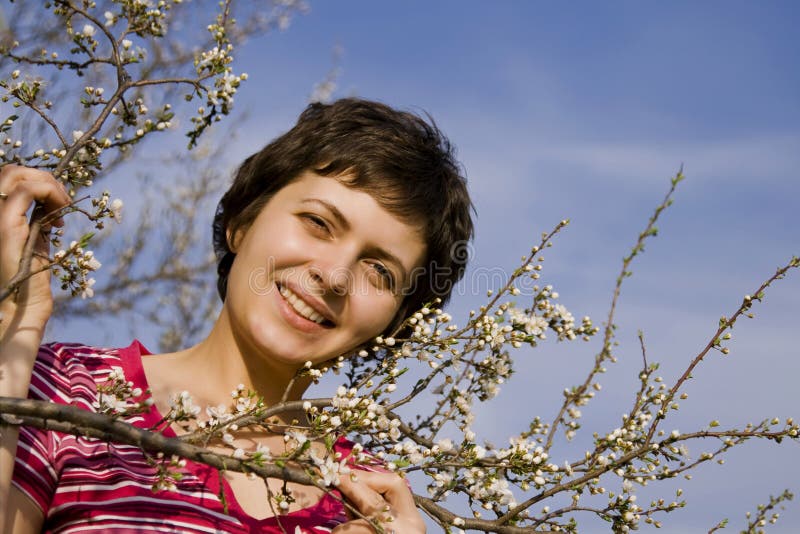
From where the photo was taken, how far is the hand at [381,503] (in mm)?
2441

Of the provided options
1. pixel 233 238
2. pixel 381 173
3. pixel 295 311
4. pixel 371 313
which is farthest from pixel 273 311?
pixel 381 173

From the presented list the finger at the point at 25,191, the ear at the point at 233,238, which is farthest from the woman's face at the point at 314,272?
the finger at the point at 25,191

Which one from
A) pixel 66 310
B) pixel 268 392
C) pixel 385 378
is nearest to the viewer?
pixel 385 378

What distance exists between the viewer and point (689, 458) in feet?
10.5

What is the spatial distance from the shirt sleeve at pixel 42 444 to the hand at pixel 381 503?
3.05 ft

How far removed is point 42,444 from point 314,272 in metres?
1.14

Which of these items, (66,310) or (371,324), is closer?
(371,324)

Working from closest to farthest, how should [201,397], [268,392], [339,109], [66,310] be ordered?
1. [201,397]
2. [268,392]
3. [339,109]
4. [66,310]

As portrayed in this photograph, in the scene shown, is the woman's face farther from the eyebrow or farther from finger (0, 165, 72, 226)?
finger (0, 165, 72, 226)

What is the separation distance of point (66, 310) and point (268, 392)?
5.43 m

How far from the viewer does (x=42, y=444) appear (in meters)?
2.50

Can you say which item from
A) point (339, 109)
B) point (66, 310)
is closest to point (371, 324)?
point (339, 109)

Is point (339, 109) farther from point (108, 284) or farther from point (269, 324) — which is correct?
point (108, 284)

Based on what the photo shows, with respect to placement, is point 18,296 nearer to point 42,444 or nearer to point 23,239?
point 23,239
